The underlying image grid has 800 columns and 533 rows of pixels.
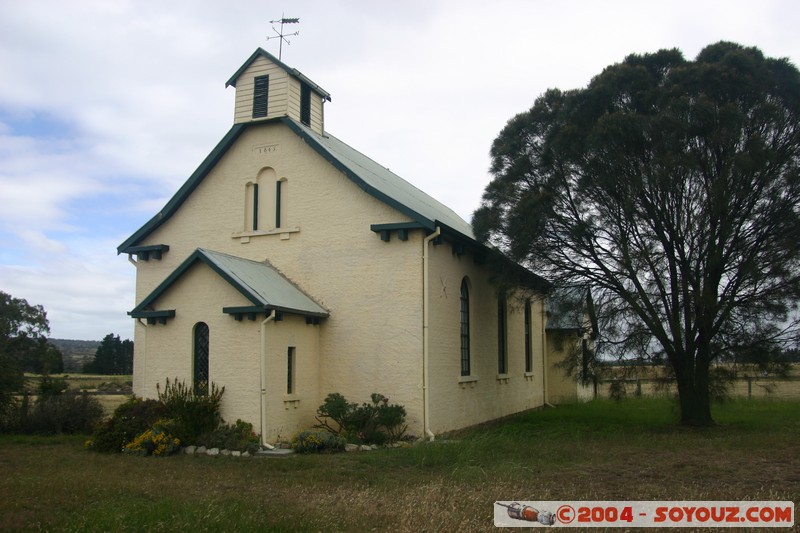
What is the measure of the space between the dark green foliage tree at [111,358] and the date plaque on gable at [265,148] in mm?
57927

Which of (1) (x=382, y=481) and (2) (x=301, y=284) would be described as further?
(2) (x=301, y=284)

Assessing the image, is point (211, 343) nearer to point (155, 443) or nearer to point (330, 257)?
point (155, 443)

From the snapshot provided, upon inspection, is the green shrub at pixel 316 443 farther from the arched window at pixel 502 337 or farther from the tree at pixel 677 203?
the arched window at pixel 502 337

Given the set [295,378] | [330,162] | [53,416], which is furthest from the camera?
[330,162]

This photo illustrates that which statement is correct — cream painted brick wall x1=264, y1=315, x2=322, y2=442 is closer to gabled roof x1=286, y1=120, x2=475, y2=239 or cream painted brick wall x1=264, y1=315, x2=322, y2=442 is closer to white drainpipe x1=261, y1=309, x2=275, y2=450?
white drainpipe x1=261, y1=309, x2=275, y2=450

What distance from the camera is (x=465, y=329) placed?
21.6 meters

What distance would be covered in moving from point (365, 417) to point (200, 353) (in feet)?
14.8

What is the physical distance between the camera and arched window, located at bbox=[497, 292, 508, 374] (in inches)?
990

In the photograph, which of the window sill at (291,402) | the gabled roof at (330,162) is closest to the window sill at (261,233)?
the gabled roof at (330,162)

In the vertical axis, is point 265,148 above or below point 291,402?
above

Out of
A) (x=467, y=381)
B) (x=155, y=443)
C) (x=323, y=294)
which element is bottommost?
(x=155, y=443)

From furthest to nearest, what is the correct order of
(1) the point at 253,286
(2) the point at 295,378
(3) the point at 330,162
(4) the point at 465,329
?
1. (4) the point at 465,329
2. (3) the point at 330,162
3. (2) the point at 295,378
4. (1) the point at 253,286

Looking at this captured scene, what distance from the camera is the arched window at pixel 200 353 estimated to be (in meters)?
17.9

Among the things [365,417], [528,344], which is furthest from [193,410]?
[528,344]
